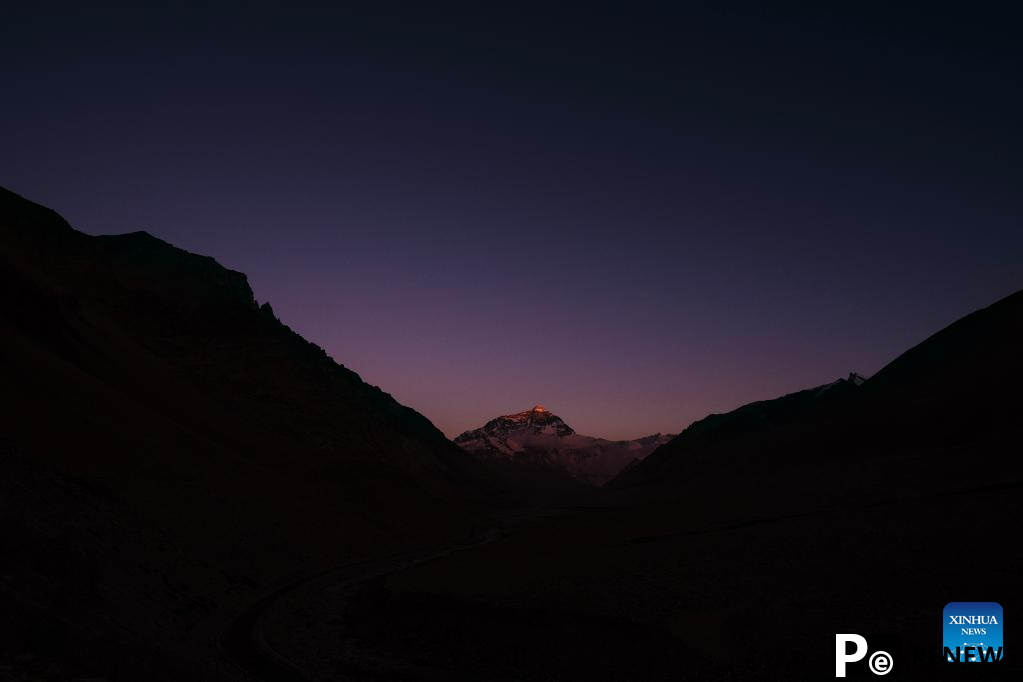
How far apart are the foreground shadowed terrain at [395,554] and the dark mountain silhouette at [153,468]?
0.23 m

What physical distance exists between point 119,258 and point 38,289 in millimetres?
73290

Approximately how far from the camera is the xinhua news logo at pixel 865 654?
68.8ft

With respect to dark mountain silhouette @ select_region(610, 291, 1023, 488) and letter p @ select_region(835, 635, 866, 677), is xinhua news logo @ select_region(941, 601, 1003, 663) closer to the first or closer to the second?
letter p @ select_region(835, 635, 866, 677)

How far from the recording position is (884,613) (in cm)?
2428

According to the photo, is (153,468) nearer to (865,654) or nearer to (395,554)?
(395,554)

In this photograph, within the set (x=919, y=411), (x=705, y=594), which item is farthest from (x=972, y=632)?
(x=919, y=411)

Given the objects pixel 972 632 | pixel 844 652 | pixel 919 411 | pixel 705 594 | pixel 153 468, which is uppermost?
pixel 919 411

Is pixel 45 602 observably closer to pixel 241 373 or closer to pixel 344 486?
pixel 344 486

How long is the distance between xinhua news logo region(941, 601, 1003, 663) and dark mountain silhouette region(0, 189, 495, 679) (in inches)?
934

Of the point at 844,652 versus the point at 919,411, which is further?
the point at 919,411

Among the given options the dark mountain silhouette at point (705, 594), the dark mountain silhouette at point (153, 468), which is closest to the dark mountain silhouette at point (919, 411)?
the dark mountain silhouette at point (705, 594)

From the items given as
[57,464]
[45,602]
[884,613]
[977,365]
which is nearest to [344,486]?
[57,464]

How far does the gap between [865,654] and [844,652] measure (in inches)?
25.3

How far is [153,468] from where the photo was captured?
153 ft
